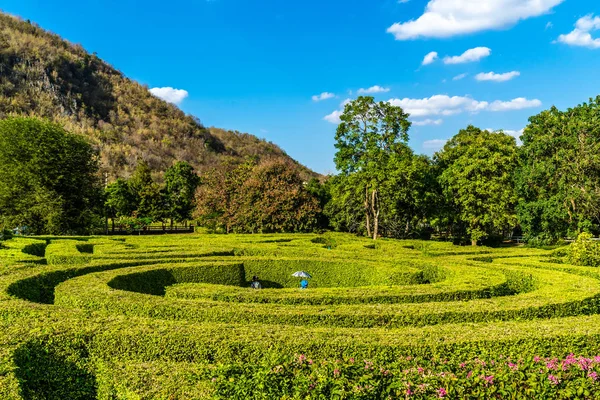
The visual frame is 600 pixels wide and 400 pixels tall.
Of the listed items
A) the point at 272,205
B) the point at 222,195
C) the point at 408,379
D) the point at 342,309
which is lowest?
the point at 408,379

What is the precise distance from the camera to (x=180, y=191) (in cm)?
5650

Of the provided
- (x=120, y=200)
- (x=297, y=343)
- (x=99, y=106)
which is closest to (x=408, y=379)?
(x=297, y=343)

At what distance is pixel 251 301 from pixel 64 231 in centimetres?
2942

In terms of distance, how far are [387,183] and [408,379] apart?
99.6 feet

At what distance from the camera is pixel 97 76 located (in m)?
125

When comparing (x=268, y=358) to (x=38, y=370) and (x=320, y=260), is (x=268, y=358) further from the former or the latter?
(x=320, y=260)

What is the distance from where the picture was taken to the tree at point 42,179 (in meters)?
31.7

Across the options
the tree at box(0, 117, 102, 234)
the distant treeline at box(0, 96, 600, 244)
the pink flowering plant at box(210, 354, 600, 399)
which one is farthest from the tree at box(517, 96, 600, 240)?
the tree at box(0, 117, 102, 234)

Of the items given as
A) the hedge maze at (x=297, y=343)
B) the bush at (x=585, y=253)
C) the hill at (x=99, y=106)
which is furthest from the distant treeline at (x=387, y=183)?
the hill at (x=99, y=106)

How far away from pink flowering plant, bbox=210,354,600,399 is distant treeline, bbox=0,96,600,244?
90.3ft

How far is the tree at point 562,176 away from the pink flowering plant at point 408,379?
34.5 m

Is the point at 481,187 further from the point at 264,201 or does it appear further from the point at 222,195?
the point at 222,195

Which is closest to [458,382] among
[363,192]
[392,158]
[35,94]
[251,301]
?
[251,301]

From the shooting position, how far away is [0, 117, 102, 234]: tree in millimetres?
31719
